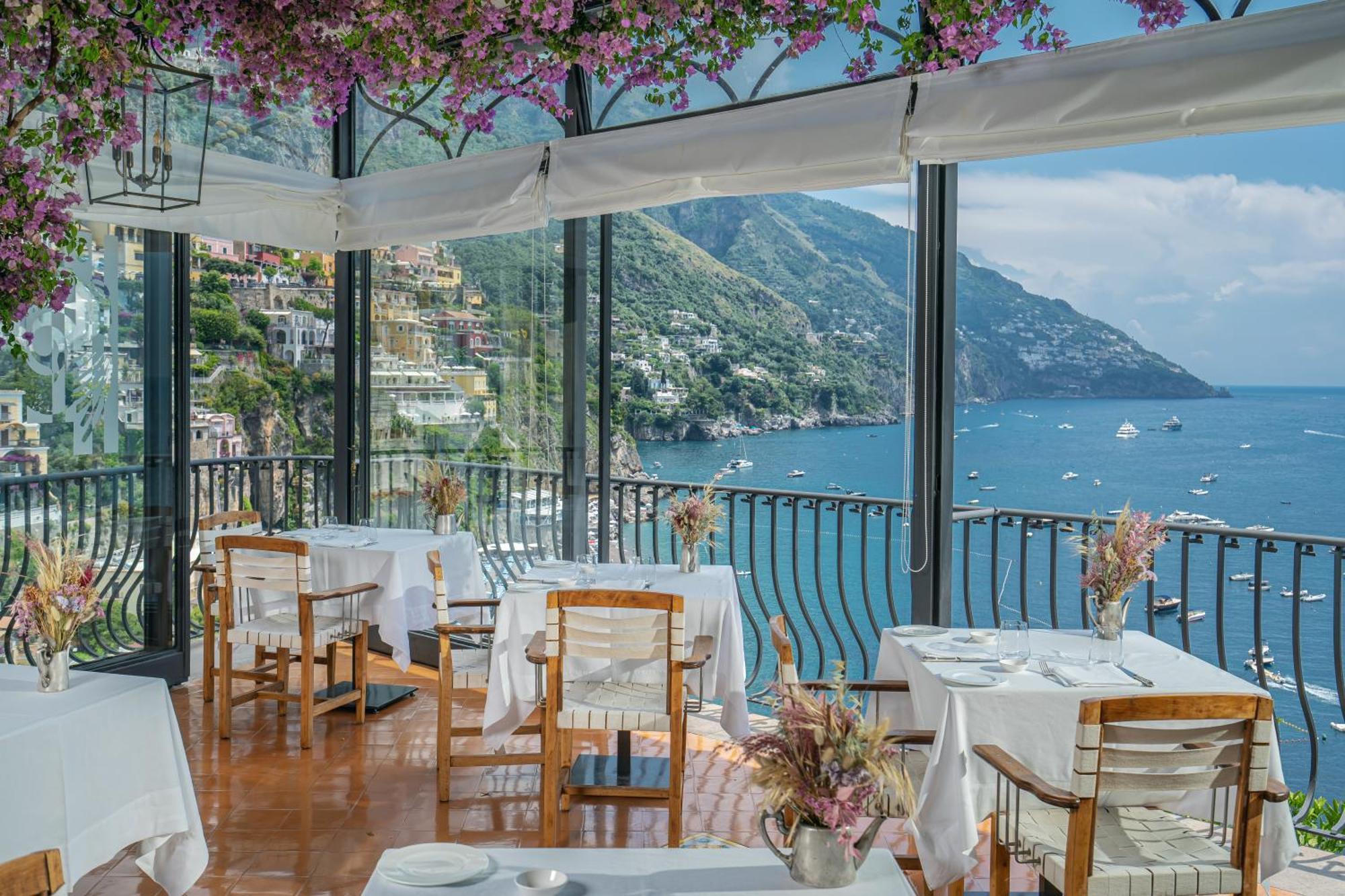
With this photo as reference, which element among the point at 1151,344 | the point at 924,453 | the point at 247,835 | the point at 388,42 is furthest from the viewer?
the point at 1151,344

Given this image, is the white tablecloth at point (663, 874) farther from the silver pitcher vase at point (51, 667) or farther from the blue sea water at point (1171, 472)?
the blue sea water at point (1171, 472)

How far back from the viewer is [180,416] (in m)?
5.64

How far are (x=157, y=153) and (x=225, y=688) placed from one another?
254 centimetres

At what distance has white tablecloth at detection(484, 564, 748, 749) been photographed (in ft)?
12.9

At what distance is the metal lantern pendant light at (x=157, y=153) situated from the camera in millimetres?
3426

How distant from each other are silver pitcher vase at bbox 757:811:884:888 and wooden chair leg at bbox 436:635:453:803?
2.53 metres

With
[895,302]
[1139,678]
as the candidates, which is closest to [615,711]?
[1139,678]

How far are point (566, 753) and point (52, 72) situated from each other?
296cm

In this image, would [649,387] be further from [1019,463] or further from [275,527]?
[275,527]

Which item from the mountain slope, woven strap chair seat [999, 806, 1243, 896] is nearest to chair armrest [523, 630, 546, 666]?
woven strap chair seat [999, 806, 1243, 896]

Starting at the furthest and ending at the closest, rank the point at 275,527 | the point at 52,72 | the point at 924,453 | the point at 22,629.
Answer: the point at 275,527
the point at 924,453
the point at 52,72
the point at 22,629

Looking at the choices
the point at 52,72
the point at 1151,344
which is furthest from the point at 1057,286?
the point at 52,72

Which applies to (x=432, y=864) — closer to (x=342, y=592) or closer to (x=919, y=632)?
(x=919, y=632)

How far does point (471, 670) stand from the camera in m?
4.17
